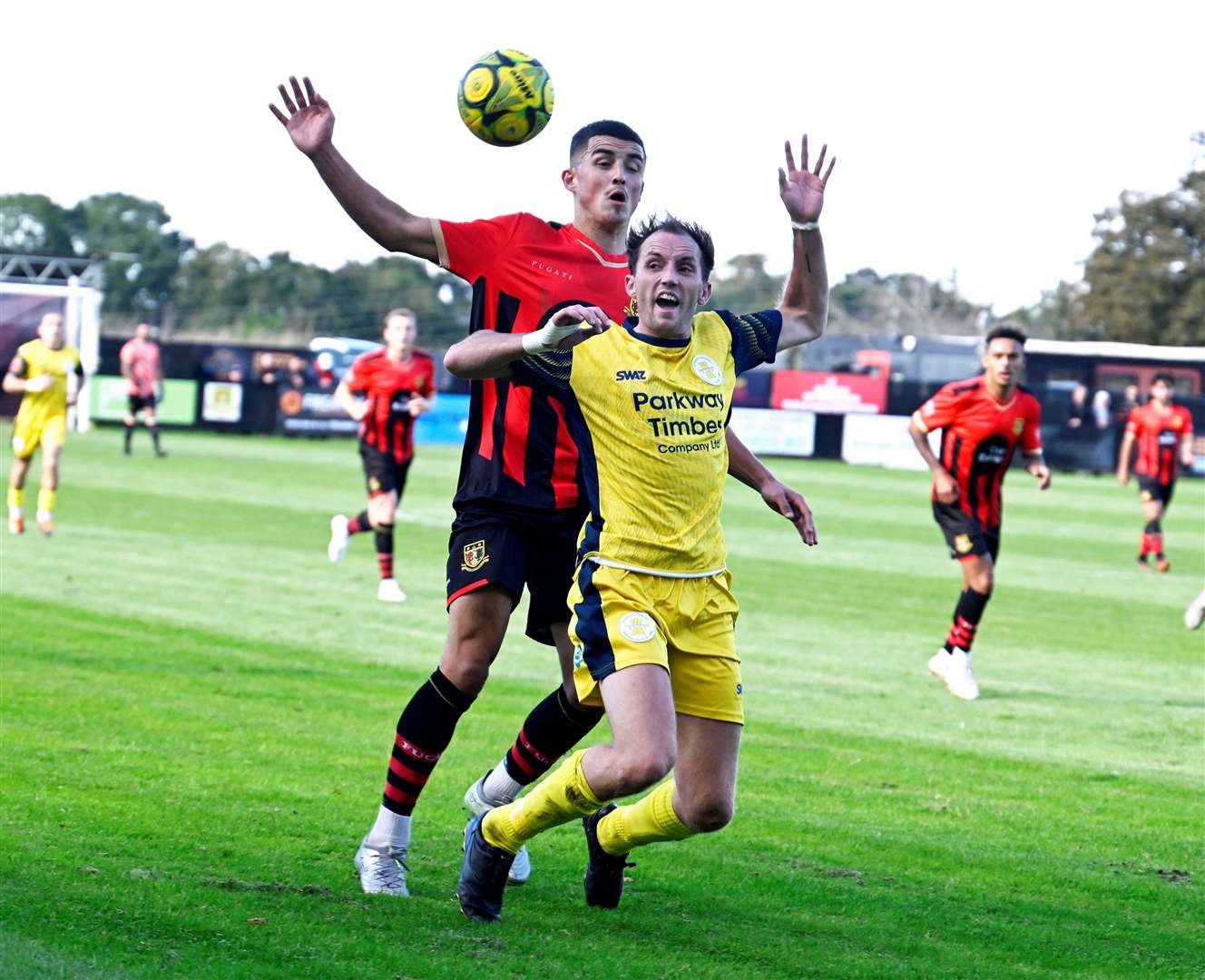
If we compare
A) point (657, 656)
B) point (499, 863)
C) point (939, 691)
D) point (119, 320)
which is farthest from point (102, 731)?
point (119, 320)

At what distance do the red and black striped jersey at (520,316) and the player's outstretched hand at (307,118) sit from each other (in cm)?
46

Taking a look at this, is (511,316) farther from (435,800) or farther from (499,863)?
(435,800)

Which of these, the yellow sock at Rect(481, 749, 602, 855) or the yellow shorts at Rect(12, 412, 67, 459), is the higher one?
the yellow sock at Rect(481, 749, 602, 855)

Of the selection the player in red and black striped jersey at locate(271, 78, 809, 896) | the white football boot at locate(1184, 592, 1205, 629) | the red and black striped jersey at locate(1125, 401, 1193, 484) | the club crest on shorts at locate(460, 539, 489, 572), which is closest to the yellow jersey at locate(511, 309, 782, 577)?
the player in red and black striped jersey at locate(271, 78, 809, 896)

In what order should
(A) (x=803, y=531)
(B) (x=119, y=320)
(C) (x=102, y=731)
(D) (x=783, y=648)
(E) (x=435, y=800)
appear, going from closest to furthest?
(A) (x=803, y=531) → (E) (x=435, y=800) → (C) (x=102, y=731) → (D) (x=783, y=648) → (B) (x=119, y=320)

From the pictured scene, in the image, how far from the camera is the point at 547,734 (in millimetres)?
5672

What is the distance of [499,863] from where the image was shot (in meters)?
5.14

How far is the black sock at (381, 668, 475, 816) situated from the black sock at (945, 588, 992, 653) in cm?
597

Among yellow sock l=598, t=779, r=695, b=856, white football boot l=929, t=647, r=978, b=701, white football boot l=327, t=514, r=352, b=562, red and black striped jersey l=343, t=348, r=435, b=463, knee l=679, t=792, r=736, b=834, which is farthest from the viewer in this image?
white football boot l=327, t=514, r=352, b=562

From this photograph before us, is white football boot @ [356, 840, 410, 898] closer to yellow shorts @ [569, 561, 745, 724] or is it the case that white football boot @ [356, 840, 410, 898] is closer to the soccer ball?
yellow shorts @ [569, 561, 745, 724]

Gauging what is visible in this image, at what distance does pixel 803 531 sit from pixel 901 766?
3223 mm

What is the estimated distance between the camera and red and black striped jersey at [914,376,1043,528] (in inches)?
446

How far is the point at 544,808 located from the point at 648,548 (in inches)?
33.5

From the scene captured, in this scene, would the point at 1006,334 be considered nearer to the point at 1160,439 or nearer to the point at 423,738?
the point at 423,738
